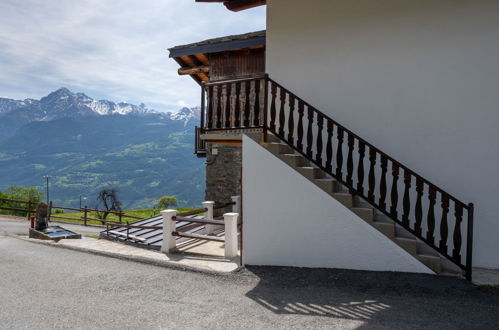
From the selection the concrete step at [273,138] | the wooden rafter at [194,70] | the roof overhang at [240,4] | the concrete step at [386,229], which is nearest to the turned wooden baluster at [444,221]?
the concrete step at [386,229]

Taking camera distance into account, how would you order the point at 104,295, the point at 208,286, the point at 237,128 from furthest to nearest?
the point at 237,128 → the point at 208,286 → the point at 104,295

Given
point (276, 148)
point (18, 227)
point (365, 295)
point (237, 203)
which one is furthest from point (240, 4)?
point (18, 227)

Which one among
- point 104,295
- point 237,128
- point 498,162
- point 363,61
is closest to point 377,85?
point 363,61

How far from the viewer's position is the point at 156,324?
11.0 ft

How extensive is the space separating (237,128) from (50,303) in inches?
140

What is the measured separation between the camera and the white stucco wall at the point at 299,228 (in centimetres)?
464

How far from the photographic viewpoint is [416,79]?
5.45 m

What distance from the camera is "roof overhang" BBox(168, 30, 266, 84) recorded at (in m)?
10.0

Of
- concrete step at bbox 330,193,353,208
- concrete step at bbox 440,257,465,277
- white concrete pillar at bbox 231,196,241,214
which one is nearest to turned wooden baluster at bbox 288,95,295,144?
concrete step at bbox 330,193,353,208

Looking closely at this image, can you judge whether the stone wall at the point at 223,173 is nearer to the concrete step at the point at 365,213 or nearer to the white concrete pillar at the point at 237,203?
the white concrete pillar at the point at 237,203

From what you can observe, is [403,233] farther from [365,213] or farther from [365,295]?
[365,295]

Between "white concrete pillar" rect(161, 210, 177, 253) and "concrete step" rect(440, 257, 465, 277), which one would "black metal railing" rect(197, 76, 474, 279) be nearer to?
"concrete step" rect(440, 257, 465, 277)

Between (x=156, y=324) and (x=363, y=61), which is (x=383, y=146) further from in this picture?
(x=156, y=324)

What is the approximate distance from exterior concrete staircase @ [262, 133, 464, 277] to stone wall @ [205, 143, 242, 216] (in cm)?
641
